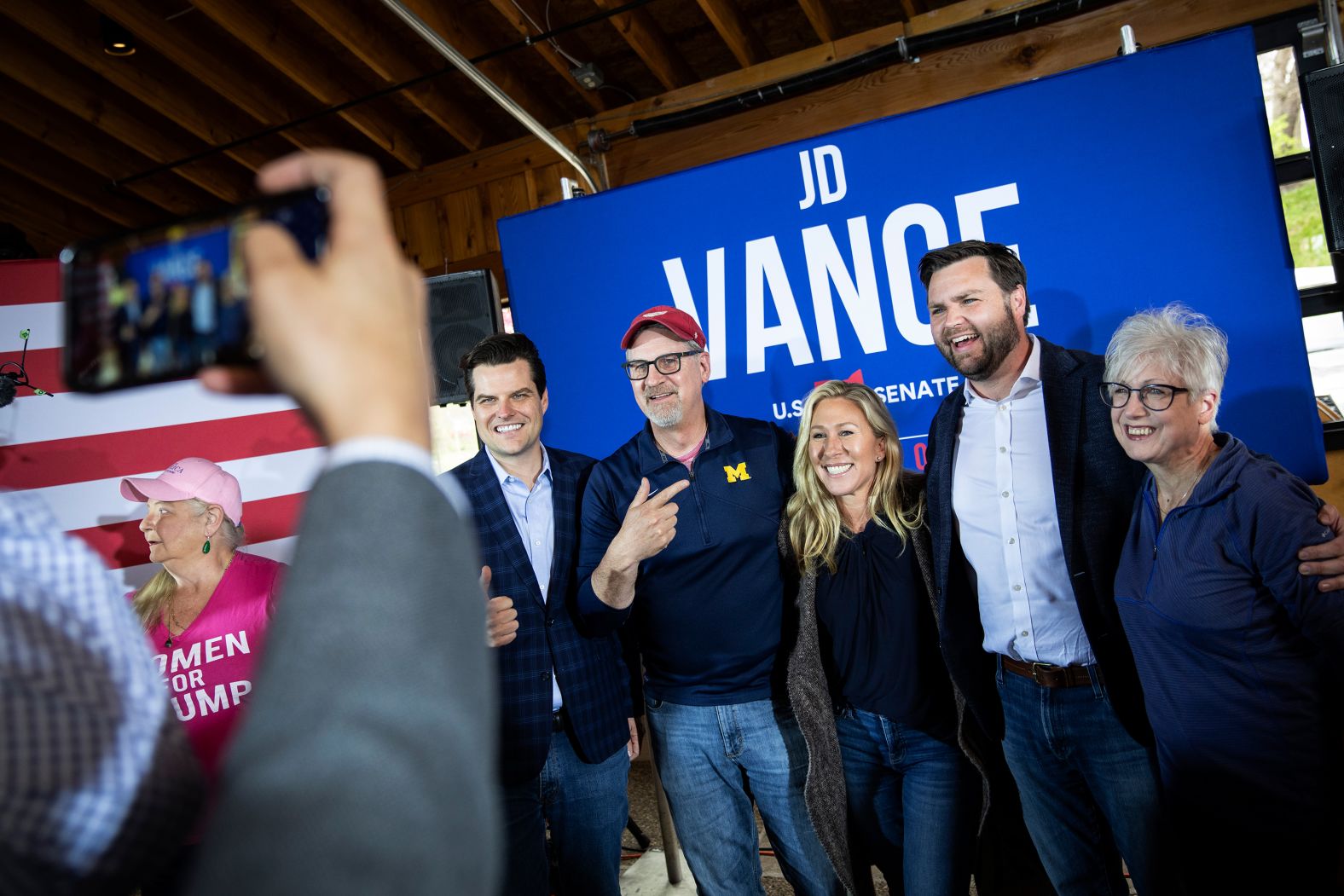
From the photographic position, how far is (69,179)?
17.4 ft

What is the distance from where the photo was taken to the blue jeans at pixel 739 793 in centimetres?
233

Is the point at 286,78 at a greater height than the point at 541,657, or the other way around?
the point at 286,78

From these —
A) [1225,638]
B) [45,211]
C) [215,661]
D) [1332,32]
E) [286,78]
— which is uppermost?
[286,78]

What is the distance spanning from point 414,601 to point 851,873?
7.47 ft

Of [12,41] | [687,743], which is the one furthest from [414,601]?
[12,41]

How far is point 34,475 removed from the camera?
131 inches

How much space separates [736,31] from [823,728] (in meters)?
3.96

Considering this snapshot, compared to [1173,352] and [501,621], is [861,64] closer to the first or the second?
[1173,352]

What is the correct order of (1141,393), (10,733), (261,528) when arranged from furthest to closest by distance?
(261,528), (1141,393), (10,733)

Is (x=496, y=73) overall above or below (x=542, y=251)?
above

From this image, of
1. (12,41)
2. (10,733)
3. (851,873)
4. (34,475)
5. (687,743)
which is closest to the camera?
(10,733)

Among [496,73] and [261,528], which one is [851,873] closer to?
[261,528]

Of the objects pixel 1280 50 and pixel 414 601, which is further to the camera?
pixel 1280 50

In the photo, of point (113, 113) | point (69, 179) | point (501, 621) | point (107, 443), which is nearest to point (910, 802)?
point (501, 621)
